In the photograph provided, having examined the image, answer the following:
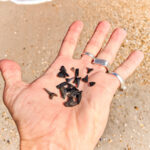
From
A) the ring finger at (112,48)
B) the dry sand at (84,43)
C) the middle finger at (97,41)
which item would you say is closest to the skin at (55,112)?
the ring finger at (112,48)

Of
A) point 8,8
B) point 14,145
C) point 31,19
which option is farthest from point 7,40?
point 14,145

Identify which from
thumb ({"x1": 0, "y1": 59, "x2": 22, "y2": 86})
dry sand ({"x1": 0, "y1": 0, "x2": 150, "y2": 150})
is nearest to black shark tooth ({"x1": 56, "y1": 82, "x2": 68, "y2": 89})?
thumb ({"x1": 0, "y1": 59, "x2": 22, "y2": 86})

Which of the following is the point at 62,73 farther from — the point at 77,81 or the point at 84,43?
the point at 84,43

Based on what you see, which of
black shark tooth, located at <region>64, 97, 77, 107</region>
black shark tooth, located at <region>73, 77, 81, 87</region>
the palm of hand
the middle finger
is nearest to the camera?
the palm of hand

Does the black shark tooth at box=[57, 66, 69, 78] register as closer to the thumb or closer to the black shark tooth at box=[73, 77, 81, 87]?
the black shark tooth at box=[73, 77, 81, 87]

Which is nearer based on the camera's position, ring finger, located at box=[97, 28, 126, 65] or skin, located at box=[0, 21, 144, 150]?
skin, located at box=[0, 21, 144, 150]

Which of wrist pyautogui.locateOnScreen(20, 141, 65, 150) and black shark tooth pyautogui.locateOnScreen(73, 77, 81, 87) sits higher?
black shark tooth pyautogui.locateOnScreen(73, 77, 81, 87)

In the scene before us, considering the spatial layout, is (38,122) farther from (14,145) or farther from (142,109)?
(142,109)

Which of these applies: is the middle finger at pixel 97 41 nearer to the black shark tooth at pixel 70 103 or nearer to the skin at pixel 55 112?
the skin at pixel 55 112
